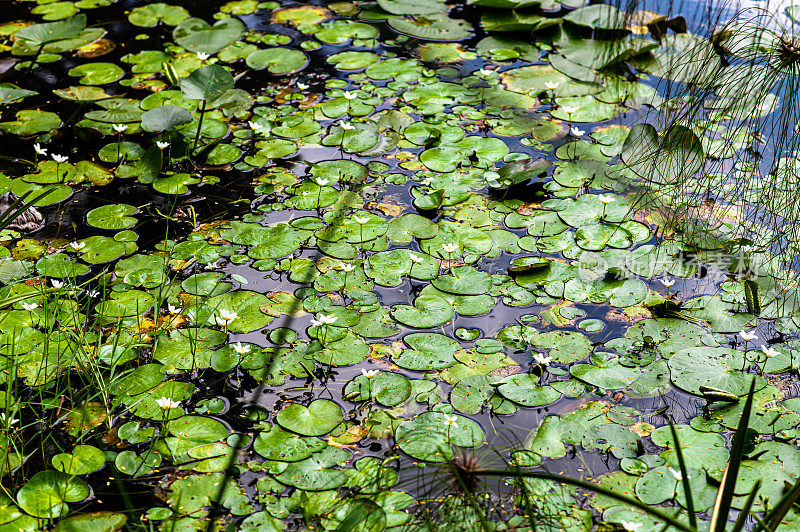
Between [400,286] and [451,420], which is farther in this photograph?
[400,286]

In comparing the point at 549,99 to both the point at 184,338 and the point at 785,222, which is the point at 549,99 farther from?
the point at 184,338

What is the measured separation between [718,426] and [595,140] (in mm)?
1389

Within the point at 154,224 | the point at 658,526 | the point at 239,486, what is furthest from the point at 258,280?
the point at 658,526

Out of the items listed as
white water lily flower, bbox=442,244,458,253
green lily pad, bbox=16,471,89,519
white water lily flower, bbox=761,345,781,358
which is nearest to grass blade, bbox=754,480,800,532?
white water lily flower, bbox=761,345,781,358

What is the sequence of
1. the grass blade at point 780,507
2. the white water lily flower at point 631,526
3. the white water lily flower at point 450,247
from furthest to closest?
the white water lily flower at point 450,247 → the white water lily flower at point 631,526 → the grass blade at point 780,507

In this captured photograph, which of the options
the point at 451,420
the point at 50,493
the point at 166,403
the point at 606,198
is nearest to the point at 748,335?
the point at 606,198

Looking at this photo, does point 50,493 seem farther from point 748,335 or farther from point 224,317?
point 748,335

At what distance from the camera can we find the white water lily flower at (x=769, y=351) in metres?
1.79

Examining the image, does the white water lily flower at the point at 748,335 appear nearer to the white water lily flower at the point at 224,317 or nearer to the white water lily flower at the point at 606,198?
the white water lily flower at the point at 606,198

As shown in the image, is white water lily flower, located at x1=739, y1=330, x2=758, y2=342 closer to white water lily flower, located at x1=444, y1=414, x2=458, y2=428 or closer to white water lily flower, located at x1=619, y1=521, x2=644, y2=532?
white water lily flower, located at x1=619, y1=521, x2=644, y2=532

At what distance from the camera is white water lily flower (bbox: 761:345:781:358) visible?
1.79 metres

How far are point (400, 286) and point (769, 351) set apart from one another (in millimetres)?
1030

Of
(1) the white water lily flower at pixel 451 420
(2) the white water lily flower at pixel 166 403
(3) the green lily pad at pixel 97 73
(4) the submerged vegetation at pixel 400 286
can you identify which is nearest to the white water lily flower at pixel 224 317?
(4) the submerged vegetation at pixel 400 286

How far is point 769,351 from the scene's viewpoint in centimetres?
180
